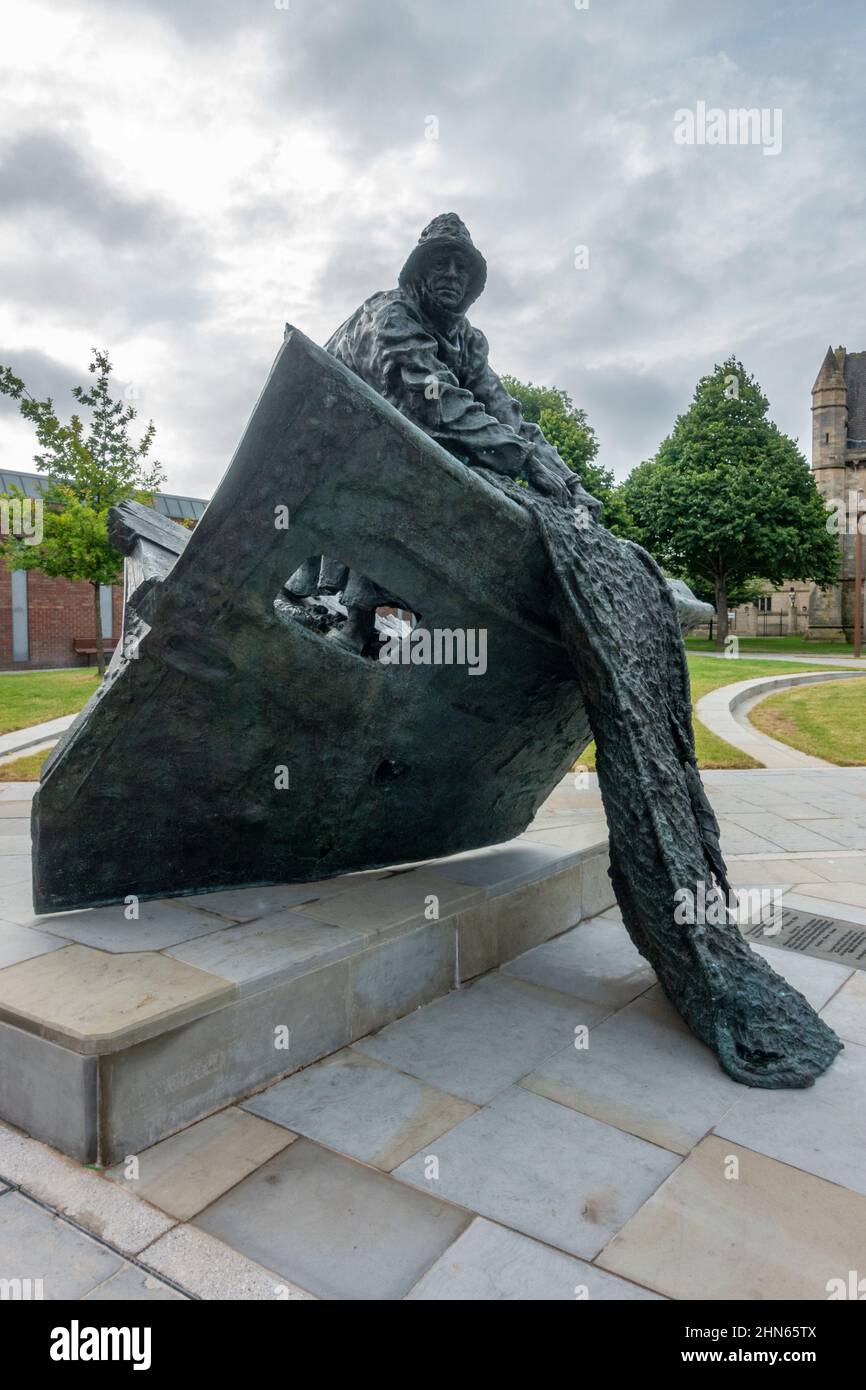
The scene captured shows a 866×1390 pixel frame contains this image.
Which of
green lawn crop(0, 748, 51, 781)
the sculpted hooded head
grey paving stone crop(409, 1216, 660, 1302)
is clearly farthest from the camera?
green lawn crop(0, 748, 51, 781)

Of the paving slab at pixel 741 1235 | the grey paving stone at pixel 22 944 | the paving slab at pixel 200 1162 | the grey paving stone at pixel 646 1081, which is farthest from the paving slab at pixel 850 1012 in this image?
the grey paving stone at pixel 22 944

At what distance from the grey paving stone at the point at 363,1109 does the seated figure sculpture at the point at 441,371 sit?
5.77 feet

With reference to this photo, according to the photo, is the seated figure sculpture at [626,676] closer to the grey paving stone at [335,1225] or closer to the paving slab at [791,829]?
the grey paving stone at [335,1225]

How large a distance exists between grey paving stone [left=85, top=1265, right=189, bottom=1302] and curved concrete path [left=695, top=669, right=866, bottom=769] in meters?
10.3

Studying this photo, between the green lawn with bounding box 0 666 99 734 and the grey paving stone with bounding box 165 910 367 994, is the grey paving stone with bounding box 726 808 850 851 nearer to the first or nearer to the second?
the grey paving stone with bounding box 165 910 367 994

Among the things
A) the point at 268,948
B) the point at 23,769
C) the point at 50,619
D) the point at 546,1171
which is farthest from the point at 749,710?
the point at 50,619

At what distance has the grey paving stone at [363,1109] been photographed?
2760 millimetres

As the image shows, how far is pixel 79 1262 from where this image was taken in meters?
2.23

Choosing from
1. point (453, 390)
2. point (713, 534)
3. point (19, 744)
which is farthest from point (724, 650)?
point (453, 390)

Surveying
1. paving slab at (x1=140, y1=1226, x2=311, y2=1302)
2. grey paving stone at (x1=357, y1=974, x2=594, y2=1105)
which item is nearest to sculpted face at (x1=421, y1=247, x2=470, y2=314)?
grey paving stone at (x1=357, y1=974, x2=594, y2=1105)

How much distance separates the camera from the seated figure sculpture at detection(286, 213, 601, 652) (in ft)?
11.7

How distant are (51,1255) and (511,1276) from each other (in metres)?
1.17

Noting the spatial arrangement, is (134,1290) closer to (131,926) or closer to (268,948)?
(268,948)
